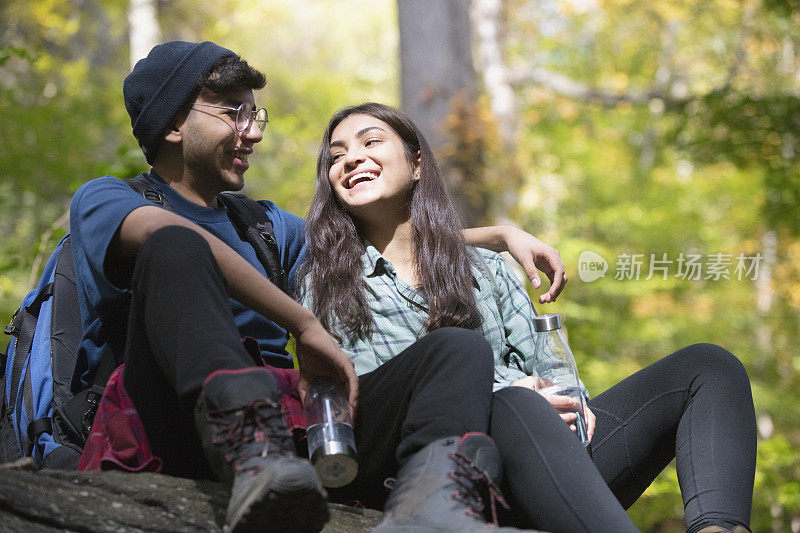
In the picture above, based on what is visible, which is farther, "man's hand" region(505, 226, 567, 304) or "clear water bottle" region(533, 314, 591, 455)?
"man's hand" region(505, 226, 567, 304)

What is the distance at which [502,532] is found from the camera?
1.74m

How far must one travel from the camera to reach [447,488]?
1.87 metres

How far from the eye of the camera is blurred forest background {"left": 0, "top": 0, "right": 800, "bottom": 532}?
7023 mm

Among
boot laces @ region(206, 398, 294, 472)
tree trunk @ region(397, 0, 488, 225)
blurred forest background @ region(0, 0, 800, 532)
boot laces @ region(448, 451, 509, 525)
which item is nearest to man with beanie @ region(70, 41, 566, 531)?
boot laces @ region(206, 398, 294, 472)

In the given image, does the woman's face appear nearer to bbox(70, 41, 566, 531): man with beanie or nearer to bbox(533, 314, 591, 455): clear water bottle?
bbox(70, 41, 566, 531): man with beanie

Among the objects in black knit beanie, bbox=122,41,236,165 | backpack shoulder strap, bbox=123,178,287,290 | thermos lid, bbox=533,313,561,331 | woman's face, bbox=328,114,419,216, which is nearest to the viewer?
thermos lid, bbox=533,313,561,331

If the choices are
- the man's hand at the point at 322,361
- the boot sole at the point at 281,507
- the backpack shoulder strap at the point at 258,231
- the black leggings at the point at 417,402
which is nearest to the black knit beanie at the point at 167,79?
the backpack shoulder strap at the point at 258,231

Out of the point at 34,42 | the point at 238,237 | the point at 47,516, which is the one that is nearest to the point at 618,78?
the point at 34,42

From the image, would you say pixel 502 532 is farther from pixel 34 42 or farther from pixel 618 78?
pixel 618 78

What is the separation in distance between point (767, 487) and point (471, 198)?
3586mm

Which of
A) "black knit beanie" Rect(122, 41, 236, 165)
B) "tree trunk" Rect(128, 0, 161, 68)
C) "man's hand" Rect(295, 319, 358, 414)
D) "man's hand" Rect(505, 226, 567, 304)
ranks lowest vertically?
"man's hand" Rect(295, 319, 358, 414)

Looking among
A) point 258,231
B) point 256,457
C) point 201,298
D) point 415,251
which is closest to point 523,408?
point 256,457

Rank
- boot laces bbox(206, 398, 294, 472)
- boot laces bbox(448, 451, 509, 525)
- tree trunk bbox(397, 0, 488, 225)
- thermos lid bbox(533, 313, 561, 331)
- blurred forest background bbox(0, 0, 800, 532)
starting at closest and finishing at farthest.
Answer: boot laces bbox(206, 398, 294, 472) → boot laces bbox(448, 451, 509, 525) → thermos lid bbox(533, 313, 561, 331) → tree trunk bbox(397, 0, 488, 225) → blurred forest background bbox(0, 0, 800, 532)

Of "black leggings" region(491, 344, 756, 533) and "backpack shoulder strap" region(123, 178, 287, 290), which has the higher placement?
"backpack shoulder strap" region(123, 178, 287, 290)
